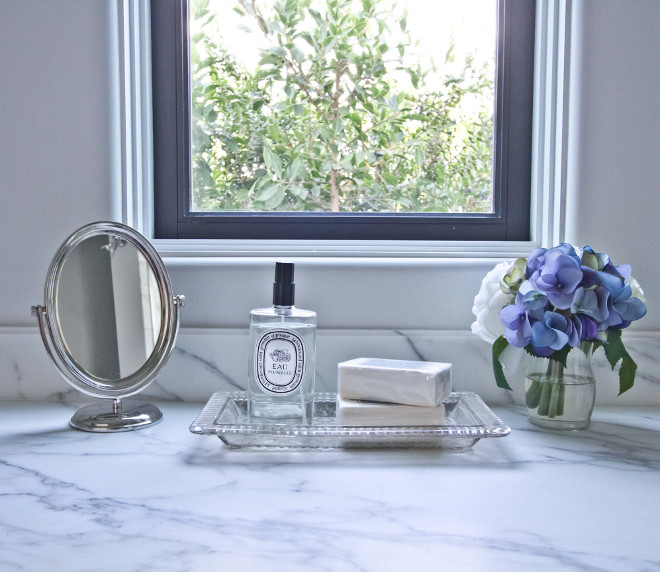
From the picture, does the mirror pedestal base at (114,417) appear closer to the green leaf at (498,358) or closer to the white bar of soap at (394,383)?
the white bar of soap at (394,383)

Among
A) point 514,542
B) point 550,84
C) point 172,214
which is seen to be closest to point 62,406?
point 172,214

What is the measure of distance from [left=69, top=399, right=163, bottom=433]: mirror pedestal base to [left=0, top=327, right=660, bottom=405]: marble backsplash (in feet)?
0.32

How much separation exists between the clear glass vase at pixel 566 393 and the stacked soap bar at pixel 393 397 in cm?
15

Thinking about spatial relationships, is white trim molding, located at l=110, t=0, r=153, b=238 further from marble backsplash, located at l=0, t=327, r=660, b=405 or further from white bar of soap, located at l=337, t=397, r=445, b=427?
white bar of soap, located at l=337, t=397, r=445, b=427

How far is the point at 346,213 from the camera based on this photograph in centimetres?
109

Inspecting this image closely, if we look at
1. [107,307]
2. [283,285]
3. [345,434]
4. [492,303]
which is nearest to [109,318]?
[107,307]

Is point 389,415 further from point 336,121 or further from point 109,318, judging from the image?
point 336,121

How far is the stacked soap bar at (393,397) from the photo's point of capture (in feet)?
2.48

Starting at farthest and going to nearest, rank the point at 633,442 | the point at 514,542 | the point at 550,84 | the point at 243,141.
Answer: the point at 243,141 → the point at 550,84 → the point at 633,442 → the point at 514,542

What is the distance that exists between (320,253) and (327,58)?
0.34 meters

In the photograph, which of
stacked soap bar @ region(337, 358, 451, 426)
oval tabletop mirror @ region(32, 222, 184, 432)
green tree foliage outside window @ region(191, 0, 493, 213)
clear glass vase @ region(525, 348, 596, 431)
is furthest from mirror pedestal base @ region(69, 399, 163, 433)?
clear glass vase @ region(525, 348, 596, 431)

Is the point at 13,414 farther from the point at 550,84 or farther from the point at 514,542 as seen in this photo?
the point at 550,84

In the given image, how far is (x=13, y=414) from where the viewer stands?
88cm

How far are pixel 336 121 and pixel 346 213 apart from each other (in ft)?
0.52
